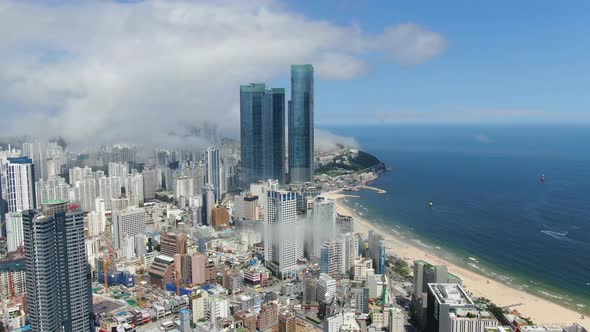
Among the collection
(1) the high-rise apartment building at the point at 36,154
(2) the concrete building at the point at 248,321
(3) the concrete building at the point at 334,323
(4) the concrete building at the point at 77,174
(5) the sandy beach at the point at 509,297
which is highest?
(1) the high-rise apartment building at the point at 36,154

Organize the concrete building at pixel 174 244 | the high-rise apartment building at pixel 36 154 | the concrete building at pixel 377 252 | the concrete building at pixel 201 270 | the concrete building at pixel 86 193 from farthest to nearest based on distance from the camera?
the high-rise apartment building at pixel 36 154
the concrete building at pixel 86 193
the concrete building at pixel 174 244
the concrete building at pixel 377 252
the concrete building at pixel 201 270

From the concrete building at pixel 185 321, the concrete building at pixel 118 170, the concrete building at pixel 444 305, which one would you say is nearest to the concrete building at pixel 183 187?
the concrete building at pixel 118 170

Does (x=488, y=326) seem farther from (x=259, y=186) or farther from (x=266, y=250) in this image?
(x=259, y=186)

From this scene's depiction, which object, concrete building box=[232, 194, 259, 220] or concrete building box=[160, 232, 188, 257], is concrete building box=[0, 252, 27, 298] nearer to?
concrete building box=[160, 232, 188, 257]

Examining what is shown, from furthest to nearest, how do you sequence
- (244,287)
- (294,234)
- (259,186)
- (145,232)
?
1. (259,186)
2. (145,232)
3. (294,234)
4. (244,287)

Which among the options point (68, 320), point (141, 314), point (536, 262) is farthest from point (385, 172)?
point (68, 320)

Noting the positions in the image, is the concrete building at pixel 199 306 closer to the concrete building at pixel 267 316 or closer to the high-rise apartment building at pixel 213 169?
the concrete building at pixel 267 316

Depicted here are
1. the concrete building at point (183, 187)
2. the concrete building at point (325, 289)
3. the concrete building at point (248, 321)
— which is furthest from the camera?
the concrete building at point (183, 187)
